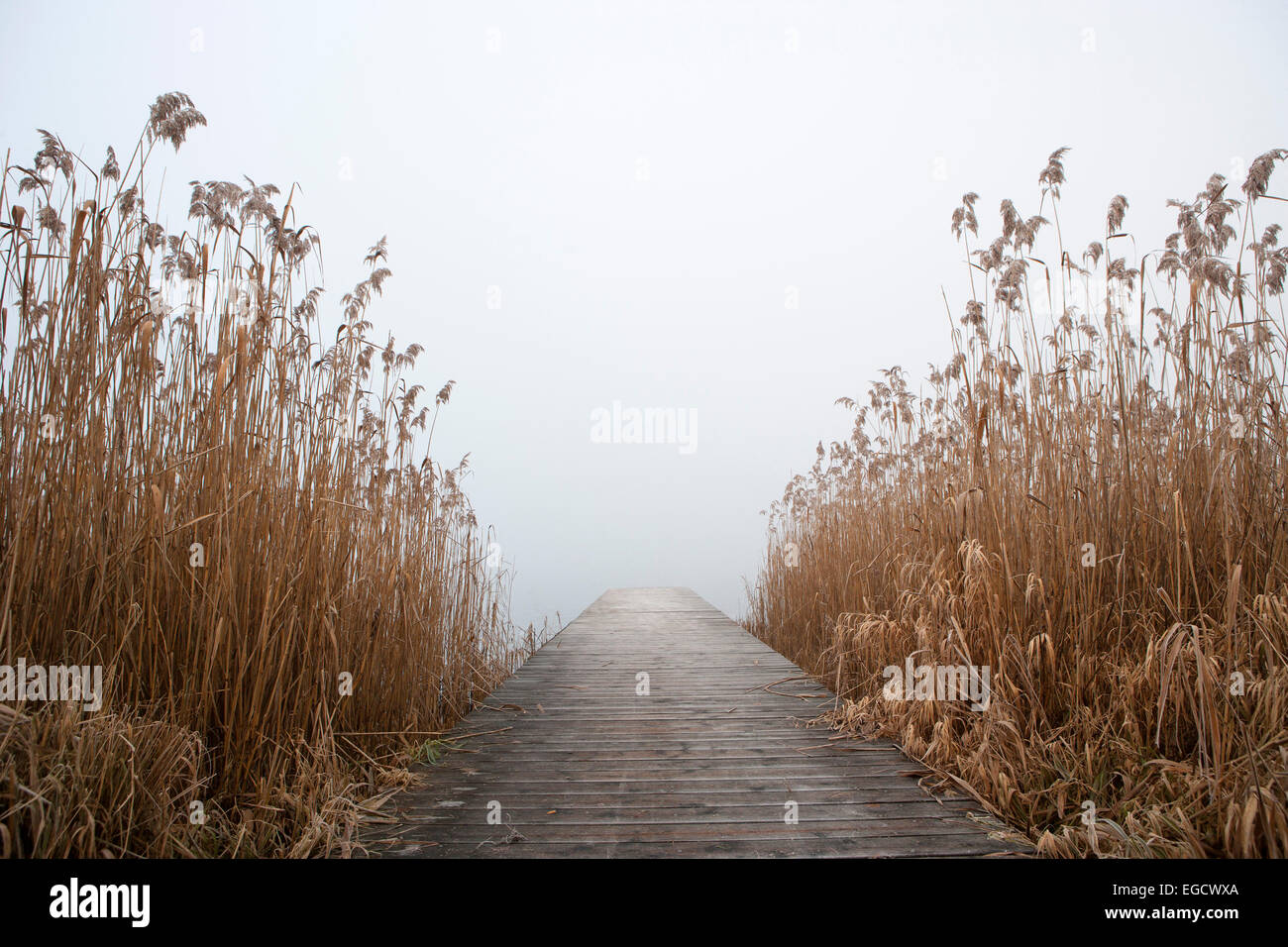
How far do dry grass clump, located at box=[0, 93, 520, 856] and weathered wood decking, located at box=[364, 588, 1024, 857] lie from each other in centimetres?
35

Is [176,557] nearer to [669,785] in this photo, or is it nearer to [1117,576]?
[669,785]

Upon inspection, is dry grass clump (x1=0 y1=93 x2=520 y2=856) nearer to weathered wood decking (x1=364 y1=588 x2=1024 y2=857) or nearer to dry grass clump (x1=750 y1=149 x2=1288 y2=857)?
weathered wood decking (x1=364 y1=588 x2=1024 y2=857)

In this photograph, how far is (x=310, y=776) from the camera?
1614mm

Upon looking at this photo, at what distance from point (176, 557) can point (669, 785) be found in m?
1.67

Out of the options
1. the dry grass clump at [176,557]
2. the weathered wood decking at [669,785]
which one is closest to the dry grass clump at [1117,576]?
the weathered wood decking at [669,785]

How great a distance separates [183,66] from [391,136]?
44.0 meters

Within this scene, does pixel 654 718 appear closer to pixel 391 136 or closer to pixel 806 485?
pixel 806 485

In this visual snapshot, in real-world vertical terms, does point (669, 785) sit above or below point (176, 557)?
below

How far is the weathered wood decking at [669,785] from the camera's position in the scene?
1.58 metres

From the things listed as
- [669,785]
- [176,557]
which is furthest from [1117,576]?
[176,557]

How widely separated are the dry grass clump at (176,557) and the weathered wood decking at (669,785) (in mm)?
353

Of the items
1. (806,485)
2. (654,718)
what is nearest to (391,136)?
(806,485)

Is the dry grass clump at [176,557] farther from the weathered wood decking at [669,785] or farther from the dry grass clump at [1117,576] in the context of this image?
the dry grass clump at [1117,576]

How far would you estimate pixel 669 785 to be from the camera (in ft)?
6.68
